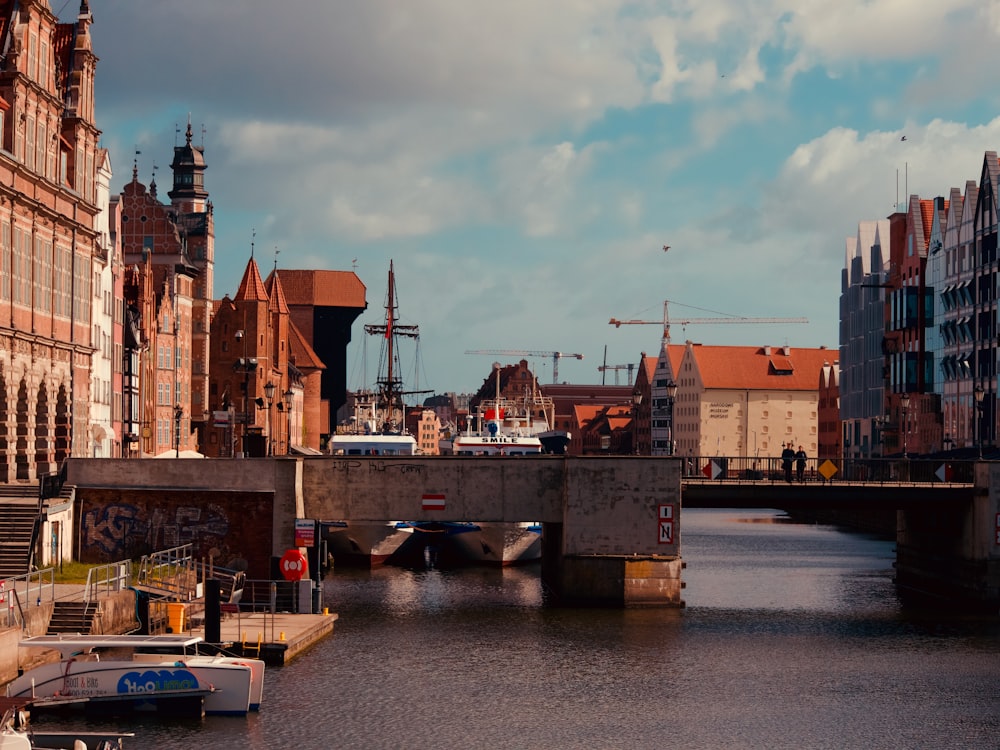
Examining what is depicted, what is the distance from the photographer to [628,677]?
175 feet

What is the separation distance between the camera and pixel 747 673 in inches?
2154

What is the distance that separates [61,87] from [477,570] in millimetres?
36038

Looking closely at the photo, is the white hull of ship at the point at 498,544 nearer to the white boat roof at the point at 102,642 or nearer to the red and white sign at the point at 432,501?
the red and white sign at the point at 432,501

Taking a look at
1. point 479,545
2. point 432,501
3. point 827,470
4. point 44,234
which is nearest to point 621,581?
point 432,501

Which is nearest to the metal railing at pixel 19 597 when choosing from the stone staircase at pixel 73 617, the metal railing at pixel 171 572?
the stone staircase at pixel 73 617

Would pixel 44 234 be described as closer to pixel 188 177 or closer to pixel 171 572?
pixel 171 572

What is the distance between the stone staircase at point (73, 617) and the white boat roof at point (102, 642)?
10.8ft

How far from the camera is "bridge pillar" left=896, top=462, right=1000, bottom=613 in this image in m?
74.3

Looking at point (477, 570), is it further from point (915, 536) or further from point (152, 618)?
point (152, 618)

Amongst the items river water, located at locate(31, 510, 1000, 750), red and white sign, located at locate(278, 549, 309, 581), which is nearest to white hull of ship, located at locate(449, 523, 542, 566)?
river water, located at locate(31, 510, 1000, 750)

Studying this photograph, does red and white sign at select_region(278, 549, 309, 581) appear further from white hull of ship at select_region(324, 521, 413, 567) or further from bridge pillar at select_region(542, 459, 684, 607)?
white hull of ship at select_region(324, 521, 413, 567)

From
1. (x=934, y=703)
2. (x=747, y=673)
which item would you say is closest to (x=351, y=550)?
(x=747, y=673)

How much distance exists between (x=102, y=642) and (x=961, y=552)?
149 ft

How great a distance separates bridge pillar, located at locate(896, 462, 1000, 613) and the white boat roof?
A: 129 ft
